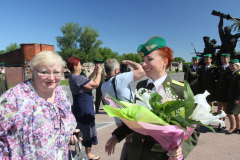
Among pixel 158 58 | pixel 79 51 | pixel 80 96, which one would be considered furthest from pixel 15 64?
pixel 158 58

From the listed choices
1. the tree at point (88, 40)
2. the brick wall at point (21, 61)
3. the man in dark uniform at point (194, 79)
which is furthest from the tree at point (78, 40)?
the man in dark uniform at point (194, 79)

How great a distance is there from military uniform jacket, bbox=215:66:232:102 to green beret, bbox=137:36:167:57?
431 centimetres

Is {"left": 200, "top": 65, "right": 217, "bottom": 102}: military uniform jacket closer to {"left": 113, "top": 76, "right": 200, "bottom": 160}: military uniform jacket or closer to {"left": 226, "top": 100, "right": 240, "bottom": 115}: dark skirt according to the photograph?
{"left": 226, "top": 100, "right": 240, "bottom": 115}: dark skirt

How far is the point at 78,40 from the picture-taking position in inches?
1991

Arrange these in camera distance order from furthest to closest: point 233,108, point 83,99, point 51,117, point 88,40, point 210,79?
point 88,40 → point 210,79 → point 233,108 → point 83,99 → point 51,117

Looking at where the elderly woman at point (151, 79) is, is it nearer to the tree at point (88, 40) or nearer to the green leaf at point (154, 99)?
the green leaf at point (154, 99)

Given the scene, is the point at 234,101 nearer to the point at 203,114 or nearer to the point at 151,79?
the point at 151,79

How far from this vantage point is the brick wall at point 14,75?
68.8 feet

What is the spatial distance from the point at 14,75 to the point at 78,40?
30997 mm

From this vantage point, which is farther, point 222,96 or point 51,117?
point 222,96

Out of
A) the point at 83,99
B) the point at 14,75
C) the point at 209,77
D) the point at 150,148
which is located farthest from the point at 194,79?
the point at 14,75

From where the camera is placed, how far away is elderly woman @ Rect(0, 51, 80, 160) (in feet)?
4.70

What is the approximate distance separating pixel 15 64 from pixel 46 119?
3065cm

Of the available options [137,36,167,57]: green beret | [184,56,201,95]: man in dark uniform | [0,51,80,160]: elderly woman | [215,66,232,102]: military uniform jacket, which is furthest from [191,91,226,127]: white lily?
[184,56,201,95]: man in dark uniform
